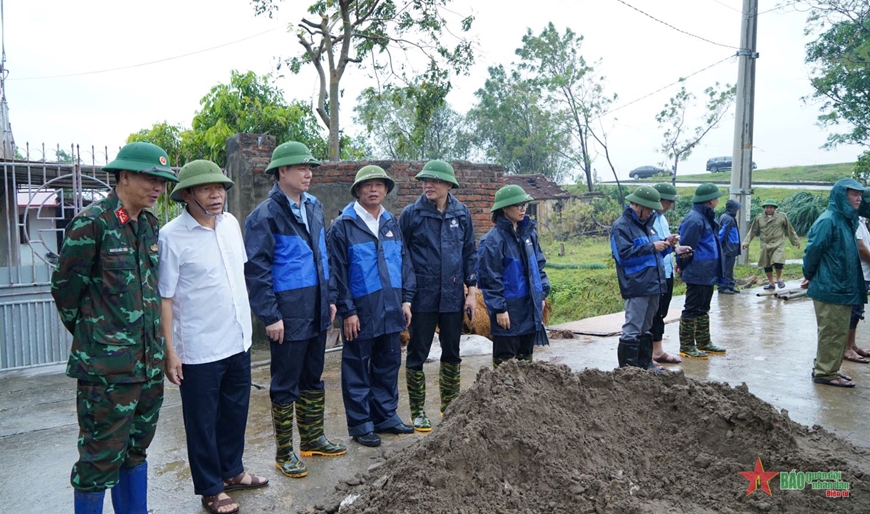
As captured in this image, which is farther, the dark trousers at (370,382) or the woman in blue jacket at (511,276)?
the woman in blue jacket at (511,276)

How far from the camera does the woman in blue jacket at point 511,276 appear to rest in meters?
4.88

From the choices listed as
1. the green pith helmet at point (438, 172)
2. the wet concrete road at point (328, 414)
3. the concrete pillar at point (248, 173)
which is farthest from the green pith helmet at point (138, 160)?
the concrete pillar at point (248, 173)

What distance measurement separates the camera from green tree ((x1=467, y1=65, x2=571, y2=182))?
2969 centimetres

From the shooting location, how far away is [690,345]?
23.0 feet

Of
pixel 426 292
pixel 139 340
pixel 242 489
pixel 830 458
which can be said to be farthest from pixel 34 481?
pixel 830 458

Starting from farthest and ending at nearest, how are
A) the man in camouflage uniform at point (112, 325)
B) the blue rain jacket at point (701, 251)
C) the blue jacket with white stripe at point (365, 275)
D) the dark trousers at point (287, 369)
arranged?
the blue rain jacket at point (701, 251) → the blue jacket with white stripe at point (365, 275) → the dark trousers at point (287, 369) → the man in camouflage uniform at point (112, 325)

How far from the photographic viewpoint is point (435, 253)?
4.79 meters

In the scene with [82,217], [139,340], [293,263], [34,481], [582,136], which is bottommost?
[34,481]

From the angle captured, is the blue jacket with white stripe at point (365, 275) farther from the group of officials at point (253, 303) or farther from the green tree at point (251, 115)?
the green tree at point (251, 115)

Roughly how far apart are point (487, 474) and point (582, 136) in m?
27.0

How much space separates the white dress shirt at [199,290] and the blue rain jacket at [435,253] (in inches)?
63.8

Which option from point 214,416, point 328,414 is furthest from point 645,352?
point 214,416

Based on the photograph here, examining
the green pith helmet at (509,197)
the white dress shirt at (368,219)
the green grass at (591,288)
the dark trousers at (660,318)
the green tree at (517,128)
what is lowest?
the green grass at (591,288)

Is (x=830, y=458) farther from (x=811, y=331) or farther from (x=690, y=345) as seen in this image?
(x=811, y=331)
